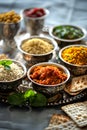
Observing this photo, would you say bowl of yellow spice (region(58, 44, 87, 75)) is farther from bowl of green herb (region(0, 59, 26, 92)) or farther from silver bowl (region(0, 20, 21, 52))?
silver bowl (region(0, 20, 21, 52))

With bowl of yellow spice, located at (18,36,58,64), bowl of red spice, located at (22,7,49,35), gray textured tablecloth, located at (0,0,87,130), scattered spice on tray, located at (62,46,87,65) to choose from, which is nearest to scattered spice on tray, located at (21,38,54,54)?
bowl of yellow spice, located at (18,36,58,64)

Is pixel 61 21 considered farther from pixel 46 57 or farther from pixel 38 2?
pixel 46 57

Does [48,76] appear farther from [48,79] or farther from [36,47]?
[36,47]

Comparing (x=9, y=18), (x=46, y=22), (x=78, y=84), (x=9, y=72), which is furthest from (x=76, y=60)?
(x=46, y=22)

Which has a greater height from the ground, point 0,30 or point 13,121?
point 0,30

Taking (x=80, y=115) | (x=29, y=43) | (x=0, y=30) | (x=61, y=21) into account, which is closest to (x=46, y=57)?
(x=29, y=43)

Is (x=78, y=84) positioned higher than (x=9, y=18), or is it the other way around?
(x=9, y=18)

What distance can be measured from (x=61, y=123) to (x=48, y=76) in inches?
10.2

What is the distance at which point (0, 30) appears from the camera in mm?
1962

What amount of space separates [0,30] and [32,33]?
24 cm

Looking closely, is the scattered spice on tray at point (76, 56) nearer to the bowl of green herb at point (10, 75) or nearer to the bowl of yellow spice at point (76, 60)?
the bowl of yellow spice at point (76, 60)

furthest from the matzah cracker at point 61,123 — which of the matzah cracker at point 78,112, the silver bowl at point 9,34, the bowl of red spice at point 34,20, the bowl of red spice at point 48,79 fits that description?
the bowl of red spice at point 34,20

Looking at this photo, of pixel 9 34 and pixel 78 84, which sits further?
pixel 9 34

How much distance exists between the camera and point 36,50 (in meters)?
1.84
